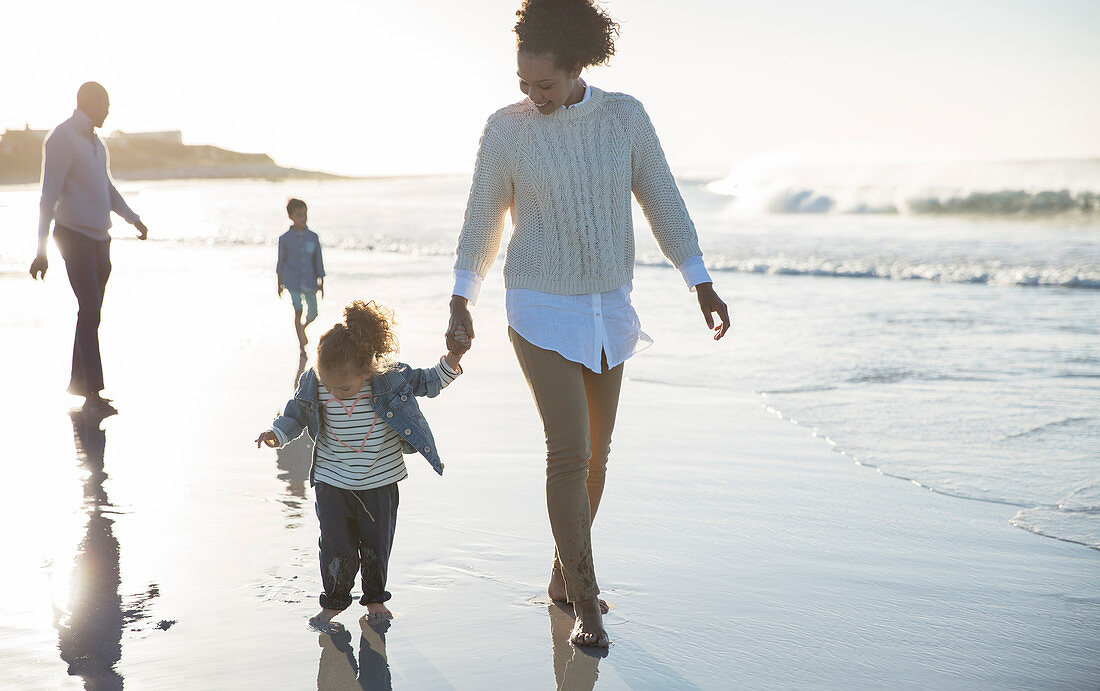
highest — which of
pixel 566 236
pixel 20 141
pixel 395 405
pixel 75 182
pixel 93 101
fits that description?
pixel 20 141

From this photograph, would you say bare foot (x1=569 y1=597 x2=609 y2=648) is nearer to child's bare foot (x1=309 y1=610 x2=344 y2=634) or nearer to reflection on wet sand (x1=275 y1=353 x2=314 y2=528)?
child's bare foot (x1=309 y1=610 x2=344 y2=634)

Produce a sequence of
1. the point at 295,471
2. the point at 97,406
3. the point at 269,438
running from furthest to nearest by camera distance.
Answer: the point at 97,406
the point at 295,471
the point at 269,438

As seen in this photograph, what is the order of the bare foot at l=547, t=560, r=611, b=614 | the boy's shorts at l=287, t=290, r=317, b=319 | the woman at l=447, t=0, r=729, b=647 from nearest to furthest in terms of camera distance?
the woman at l=447, t=0, r=729, b=647
the bare foot at l=547, t=560, r=611, b=614
the boy's shorts at l=287, t=290, r=317, b=319

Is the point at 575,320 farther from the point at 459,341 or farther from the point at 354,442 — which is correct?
the point at 354,442

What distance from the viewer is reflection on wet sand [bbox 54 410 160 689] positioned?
2.87m

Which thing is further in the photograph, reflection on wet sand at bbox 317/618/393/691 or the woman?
the woman

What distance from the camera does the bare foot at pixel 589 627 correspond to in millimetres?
3094

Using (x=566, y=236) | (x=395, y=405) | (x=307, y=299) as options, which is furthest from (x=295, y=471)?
(x=307, y=299)

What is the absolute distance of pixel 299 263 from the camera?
9141 mm

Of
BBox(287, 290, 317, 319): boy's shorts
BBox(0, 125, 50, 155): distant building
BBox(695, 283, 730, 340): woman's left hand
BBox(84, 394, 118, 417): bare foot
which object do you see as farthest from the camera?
BBox(0, 125, 50, 155): distant building

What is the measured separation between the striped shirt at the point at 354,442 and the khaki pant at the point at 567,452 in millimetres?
341

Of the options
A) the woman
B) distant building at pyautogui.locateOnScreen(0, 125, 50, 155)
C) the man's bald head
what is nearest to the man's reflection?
the woman

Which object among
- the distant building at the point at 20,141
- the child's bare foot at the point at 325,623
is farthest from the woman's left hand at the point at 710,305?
the distant building at the point at 20,141

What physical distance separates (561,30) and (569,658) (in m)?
1.92
